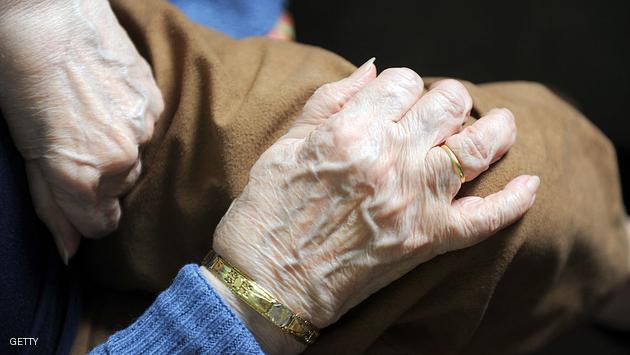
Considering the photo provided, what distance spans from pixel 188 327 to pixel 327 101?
0.26 m

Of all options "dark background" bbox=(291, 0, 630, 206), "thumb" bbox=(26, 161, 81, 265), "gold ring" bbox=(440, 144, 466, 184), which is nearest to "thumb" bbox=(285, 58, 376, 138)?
"gold ring" bbox=(440, 144, 466, 184)

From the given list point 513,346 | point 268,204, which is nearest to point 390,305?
point 268,204

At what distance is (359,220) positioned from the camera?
1.96ft

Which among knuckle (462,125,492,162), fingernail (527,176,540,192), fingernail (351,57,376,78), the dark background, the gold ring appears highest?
fingernail (351,57,376,78)

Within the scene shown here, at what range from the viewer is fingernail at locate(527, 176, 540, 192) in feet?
2.00

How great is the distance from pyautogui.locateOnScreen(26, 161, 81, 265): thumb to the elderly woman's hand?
0.17m

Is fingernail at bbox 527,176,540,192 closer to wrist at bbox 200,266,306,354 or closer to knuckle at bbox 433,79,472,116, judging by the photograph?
knuckle at bbox 433,79,472,116

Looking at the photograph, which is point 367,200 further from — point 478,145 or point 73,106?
point 73,106

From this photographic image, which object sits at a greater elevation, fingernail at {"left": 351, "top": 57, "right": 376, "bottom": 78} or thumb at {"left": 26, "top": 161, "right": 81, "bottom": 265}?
fingernail at {"left": 351, "top": 57, "right": 376, "bottom": 78}

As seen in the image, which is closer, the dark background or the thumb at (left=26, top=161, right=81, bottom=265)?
the thumb at (left=26, top=161, right=81, bottom=265)

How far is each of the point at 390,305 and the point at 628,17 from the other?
0.98m

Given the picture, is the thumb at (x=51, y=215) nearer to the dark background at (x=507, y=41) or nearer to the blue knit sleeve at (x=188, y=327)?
the blue knit sleeve at (x=188, y=327)

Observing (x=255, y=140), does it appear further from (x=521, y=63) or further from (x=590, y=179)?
(x=521, y=63)

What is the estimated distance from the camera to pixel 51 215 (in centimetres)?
65
